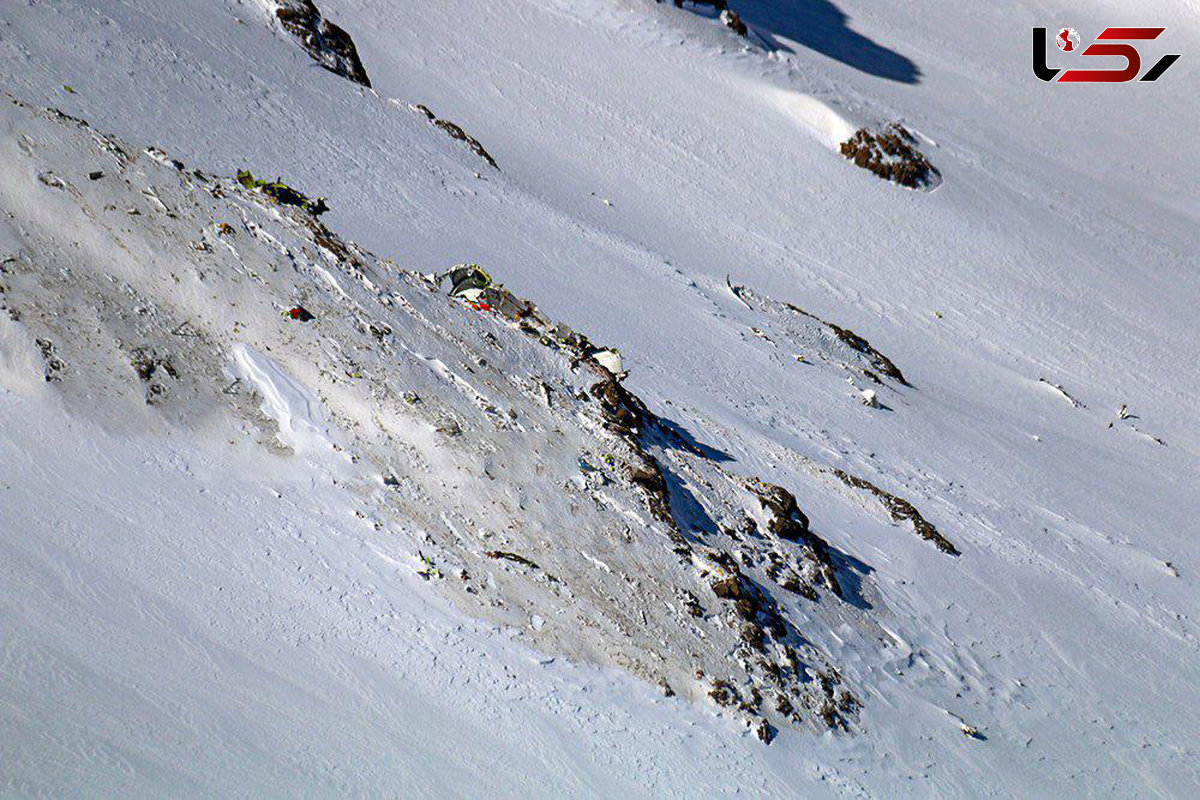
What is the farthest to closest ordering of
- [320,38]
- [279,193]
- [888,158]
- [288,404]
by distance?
[888,158]
[320,38]
[279,193]
[288,404]

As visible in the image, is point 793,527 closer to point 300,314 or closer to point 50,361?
point 300,314

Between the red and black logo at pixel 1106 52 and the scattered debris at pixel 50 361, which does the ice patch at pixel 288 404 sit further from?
the red and black logo at pixel 1106 52

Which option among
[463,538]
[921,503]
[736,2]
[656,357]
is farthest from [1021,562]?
[736,2]

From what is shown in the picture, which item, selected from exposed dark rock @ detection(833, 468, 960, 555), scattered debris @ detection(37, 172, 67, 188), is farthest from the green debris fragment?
exposed dark rock @ detection(833, 468, 960, 555)

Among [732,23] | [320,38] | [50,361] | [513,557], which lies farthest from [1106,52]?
[50,361]

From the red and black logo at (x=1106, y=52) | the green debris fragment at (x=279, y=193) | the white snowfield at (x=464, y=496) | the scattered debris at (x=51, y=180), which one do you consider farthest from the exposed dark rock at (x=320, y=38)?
the red and black logo at (x=1106, y=52)

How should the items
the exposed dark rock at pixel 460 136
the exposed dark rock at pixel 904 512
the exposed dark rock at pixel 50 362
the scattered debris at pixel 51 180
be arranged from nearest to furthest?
the exposed dark rock at pixel 50 362, the scattered debris at pixel 51 180, the exposed dark rock at pixel 904 512, the exposed dark rock at pixel 460 136
